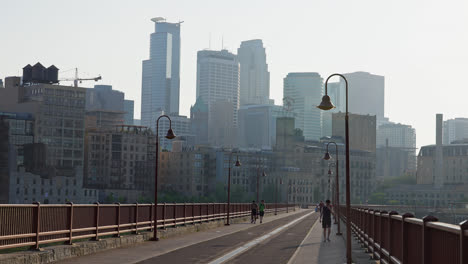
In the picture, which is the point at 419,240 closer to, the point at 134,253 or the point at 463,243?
the point at 463,243

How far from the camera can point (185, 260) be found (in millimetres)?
26047

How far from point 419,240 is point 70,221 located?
15.6 metres

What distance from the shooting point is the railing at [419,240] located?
1022 cm

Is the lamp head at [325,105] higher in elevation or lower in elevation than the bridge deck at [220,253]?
higher

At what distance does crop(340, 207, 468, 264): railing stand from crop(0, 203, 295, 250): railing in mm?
10543

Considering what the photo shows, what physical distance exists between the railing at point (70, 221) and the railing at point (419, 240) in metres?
10.5

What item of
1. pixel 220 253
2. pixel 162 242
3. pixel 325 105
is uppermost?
pixel 325 105

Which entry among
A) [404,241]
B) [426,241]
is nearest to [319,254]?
[404,241]

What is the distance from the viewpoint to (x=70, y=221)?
26656 mm

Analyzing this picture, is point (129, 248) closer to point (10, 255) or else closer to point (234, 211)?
point (10, 255)

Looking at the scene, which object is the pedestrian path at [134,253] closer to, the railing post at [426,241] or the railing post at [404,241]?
the railing post at [404,241]

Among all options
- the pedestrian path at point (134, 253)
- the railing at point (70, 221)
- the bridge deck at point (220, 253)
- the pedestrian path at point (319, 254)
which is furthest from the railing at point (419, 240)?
the railing at point (70, 221)

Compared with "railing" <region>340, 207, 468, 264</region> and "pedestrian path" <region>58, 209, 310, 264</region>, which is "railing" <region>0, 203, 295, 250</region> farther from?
"railing" <region>340, 207, 468, 264</region>

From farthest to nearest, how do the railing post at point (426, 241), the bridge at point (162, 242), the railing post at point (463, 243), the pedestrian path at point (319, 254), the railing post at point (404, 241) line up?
the pedestrian path at point (319, 254) → the railing post at point (404, 241) → the bridge at point (162, 242) → the railing post at point (426, 241) → the railing post at point (463, 243)
